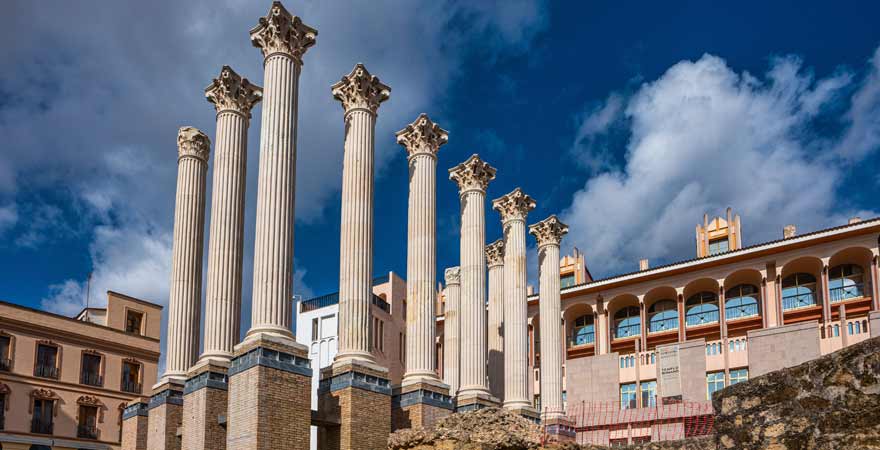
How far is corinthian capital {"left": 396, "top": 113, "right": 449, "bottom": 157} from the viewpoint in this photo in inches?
1340

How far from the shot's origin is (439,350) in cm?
6259

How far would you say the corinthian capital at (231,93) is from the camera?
30.9 m

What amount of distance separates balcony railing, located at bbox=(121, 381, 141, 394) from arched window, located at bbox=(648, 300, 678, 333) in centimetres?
3093

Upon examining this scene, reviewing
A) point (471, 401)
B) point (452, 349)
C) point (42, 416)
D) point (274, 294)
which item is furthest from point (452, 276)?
point (42, 416)

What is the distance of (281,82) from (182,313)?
8.96 meters

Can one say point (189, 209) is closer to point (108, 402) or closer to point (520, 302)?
point (520, 302)

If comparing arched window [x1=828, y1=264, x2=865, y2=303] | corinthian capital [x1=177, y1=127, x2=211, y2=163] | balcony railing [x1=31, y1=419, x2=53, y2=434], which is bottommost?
balcony railing [x1=31, y1=419, x2=53, y2=434]

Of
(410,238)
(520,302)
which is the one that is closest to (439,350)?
(520,302)

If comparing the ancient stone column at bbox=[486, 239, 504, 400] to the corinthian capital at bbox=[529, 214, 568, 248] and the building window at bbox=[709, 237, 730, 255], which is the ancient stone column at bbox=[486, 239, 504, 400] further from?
the building window at bbox=[709, 237, 730, 255]

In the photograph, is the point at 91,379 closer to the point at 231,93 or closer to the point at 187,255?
the point at 187,255

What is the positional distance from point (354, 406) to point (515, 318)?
556 inches

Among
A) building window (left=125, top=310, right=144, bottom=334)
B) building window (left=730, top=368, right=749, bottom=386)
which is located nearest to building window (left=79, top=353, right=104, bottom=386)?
building window (left=125, top=310, right=144, bottom=334)

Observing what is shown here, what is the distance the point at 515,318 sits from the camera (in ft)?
129

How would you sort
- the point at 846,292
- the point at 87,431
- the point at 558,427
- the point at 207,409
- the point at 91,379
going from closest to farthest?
the point at 207,409 < the point at 558,427 < the point at 846,292 < the point at 87,431 < the point at 91,379
